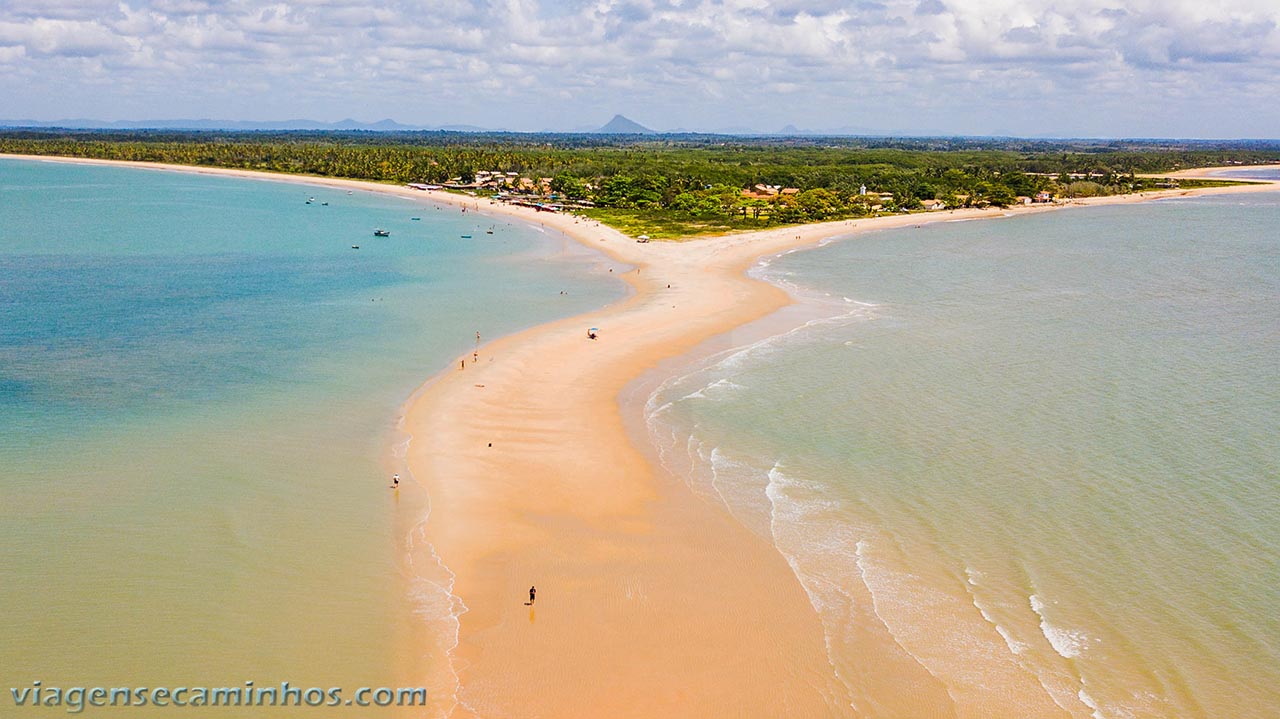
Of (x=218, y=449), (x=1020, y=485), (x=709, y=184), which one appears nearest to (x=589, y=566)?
(x=1020, y=485)

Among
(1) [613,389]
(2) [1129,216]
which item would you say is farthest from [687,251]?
(2) [1129,216]

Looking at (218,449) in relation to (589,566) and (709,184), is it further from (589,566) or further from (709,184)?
(709,184)

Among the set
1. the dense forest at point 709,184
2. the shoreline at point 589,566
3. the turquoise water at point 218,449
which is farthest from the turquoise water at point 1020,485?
the dense forest at point 709,184

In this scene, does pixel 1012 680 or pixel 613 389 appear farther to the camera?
pixel 613 389

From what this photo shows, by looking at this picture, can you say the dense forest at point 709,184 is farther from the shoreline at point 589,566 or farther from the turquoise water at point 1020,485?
the shoreline at point 589,566

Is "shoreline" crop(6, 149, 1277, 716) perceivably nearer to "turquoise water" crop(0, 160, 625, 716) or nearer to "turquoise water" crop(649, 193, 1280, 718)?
"turquoise water" crop(649, 193, 1280, 718)

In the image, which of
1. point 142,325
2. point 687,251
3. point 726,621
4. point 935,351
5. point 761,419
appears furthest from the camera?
point 687,251

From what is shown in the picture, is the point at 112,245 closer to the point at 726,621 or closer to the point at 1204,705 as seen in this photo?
the point at 726,621
